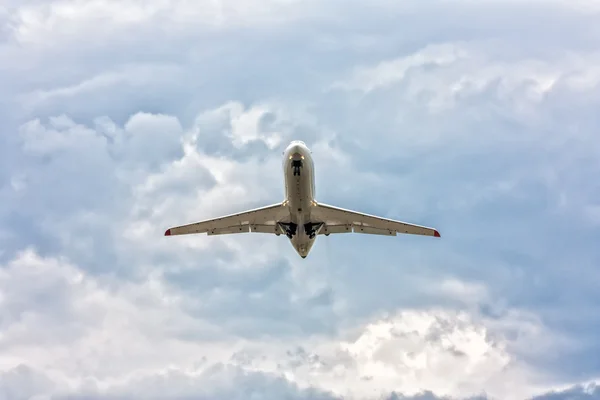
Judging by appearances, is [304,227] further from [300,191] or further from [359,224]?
[359,224]

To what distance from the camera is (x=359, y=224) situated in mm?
123688

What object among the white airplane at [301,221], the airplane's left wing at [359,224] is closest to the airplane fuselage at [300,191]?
the white airplane at [301,221]

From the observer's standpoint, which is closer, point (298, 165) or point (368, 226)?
point (298, 165)

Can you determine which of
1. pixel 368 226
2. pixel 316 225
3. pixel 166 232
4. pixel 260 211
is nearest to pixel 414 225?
pixel 368 226

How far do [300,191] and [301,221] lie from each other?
7232 millimetres

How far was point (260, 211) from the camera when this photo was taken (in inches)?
4653

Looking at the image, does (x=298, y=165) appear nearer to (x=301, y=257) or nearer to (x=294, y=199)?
(x=294, y=199)

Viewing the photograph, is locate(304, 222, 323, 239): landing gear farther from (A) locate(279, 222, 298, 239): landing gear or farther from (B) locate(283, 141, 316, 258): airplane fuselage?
(A) locate(279, 222, 298, 239): landing gear

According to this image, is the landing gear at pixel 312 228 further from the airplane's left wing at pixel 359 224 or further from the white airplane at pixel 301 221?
the airplane's left wing at pixel 359 224

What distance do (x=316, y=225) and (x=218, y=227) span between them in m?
14.2

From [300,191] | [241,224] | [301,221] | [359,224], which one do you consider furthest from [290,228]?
[359,224]

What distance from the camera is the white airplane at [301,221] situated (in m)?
109

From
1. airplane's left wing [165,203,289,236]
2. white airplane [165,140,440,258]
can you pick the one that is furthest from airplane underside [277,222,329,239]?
airplane's left wing [165,203,289,236]

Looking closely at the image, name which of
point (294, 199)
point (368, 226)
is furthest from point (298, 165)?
point (368, 226)
